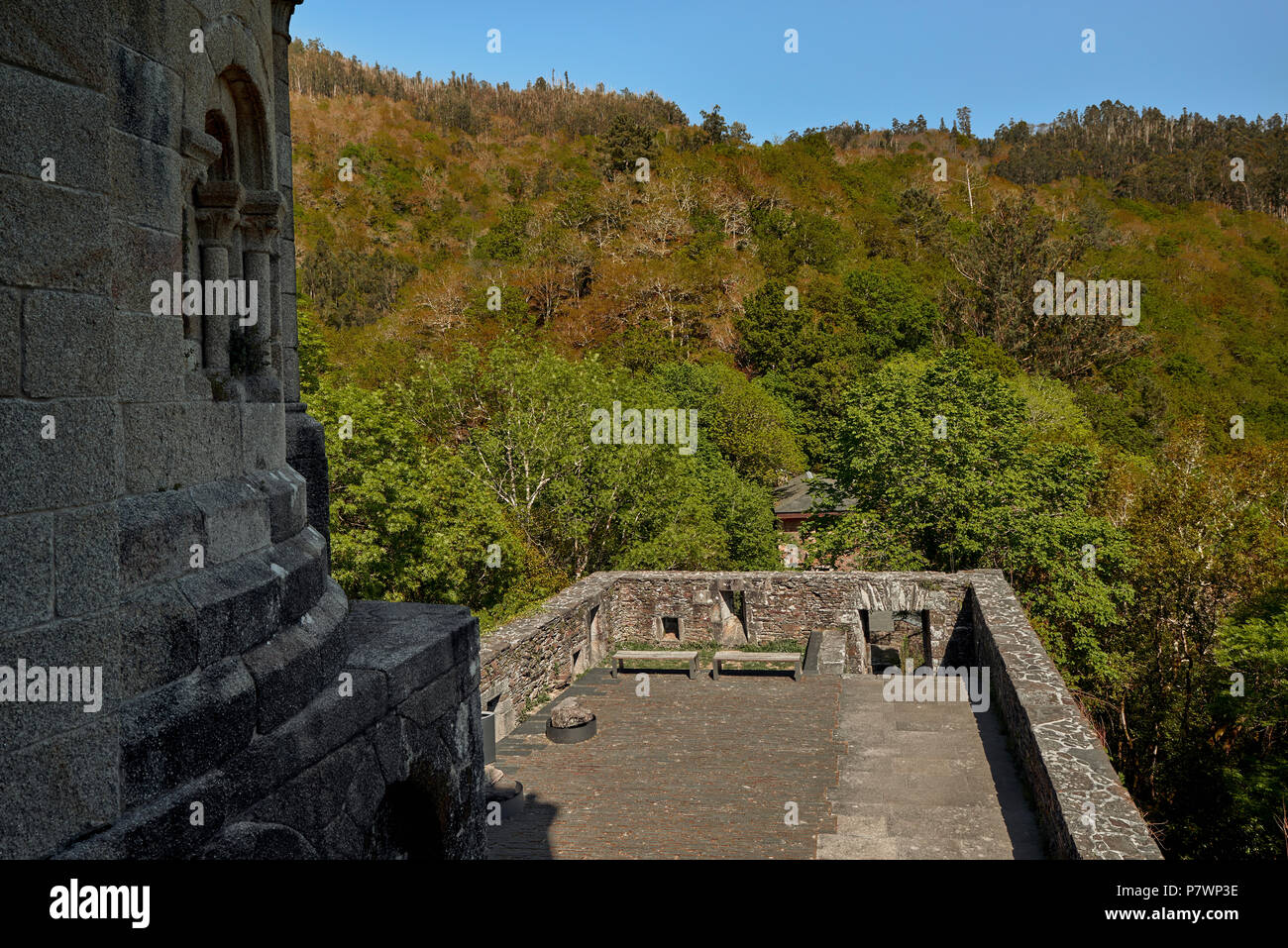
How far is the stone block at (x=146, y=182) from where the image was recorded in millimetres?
2979

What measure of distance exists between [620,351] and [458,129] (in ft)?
174

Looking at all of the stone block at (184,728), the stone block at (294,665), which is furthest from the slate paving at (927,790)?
the stone block at (184,728)

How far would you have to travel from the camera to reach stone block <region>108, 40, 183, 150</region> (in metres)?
2.96

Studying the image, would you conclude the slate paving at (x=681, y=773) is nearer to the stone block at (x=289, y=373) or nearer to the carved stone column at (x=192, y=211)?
the stone block at (x=289, y=373)

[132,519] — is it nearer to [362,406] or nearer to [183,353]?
[183,353]

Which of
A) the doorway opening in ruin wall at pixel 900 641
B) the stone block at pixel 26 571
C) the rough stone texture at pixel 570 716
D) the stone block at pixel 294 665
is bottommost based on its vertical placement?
the doorway opening in ruin wall at pixel 900 641

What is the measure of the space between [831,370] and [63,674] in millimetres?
44682

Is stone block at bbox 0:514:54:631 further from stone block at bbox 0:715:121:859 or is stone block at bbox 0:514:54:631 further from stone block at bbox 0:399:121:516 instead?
stone block at bbox 0:715:121:859

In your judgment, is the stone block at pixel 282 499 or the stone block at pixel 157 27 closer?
the stone block at pixel 157 27

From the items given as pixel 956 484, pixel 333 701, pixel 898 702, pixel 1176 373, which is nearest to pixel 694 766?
pixel 898 702

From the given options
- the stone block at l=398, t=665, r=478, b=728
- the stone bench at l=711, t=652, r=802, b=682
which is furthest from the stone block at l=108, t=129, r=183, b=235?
the stone bench at l=711, t=652, r=802, b=682

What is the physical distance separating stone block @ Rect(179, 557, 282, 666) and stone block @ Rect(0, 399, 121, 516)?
0.60 meters

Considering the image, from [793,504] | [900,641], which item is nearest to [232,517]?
[900,641]

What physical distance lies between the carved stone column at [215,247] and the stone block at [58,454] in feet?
3.45
